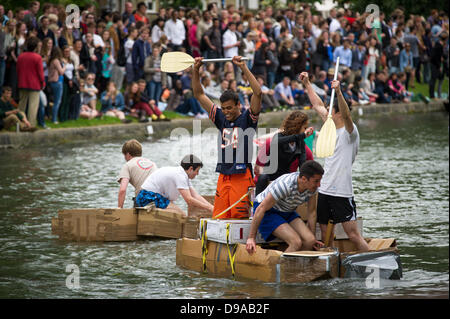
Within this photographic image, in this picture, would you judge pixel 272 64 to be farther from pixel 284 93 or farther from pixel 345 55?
pixel 345 55

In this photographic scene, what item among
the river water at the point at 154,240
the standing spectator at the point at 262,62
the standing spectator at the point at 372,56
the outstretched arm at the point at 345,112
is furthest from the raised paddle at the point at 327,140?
the standing spectator at the point at 372,56

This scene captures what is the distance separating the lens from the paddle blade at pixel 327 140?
8766 mm

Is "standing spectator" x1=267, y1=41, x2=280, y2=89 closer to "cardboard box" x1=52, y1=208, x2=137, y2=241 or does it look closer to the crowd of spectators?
the crowd of spectators

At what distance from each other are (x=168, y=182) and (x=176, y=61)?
2175 millimetres

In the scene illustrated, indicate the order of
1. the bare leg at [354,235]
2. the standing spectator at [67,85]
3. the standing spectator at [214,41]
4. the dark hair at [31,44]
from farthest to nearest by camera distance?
1. the standing spectator at [214,41]
2. the standing spectator at [67,85]
3. the dark hair at [31,44]
4. the bare leg at [354,235]

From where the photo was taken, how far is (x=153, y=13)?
40781 millimetres

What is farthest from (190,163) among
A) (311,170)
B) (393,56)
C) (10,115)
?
(393,56)

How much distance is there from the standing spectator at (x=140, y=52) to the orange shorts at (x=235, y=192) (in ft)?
48.0

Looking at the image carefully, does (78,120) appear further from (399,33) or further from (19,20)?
(399,33)

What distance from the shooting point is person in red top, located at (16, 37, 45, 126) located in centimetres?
1958

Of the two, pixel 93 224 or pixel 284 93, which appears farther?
pixel 284 93

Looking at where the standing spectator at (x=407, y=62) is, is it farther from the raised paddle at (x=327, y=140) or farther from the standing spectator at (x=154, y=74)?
the raised paddle at (x=327, y=140)

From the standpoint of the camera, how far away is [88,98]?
22.7 meters
